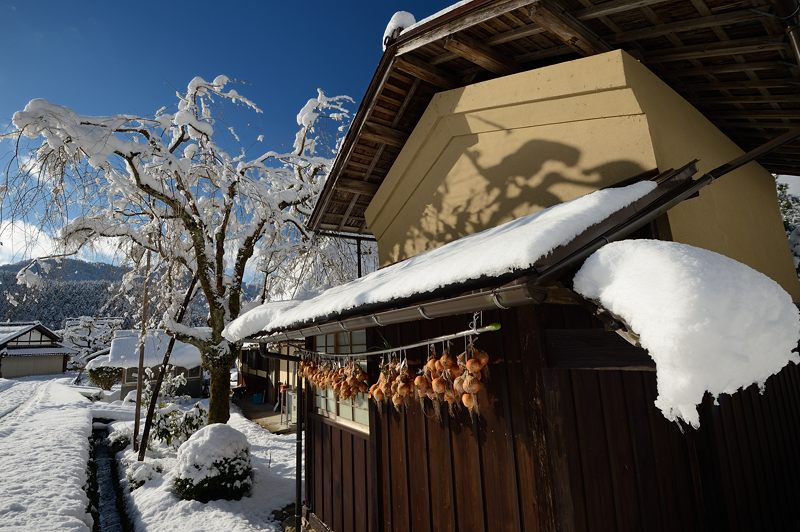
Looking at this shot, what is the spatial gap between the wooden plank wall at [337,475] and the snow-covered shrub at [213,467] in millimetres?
2438

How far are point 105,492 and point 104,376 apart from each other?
26138mm

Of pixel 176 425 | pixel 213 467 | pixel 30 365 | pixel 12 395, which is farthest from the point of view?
pixel 30 365

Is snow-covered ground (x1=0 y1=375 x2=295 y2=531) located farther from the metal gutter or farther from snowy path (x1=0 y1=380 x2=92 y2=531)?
the metal gutter

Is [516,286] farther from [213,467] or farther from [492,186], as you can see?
[213,467]

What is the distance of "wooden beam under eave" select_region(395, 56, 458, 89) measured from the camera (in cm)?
538

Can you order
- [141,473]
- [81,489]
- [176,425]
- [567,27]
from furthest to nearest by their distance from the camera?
[176,425]
[141,473]
[81,489]
[567,27]

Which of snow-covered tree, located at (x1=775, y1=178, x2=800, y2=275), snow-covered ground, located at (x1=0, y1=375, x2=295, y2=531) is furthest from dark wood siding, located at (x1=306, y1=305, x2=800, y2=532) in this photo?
snow-covered tree, located at (x1=775, y1=178, x2=800, y2=275)

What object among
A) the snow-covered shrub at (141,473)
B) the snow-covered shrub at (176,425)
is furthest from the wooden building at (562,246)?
the snow-covered shrub at (176,425)

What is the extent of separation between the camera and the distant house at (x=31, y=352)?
145 feet

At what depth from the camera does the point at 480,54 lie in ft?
16.0

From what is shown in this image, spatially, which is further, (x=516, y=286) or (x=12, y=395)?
(x=12, y=395)

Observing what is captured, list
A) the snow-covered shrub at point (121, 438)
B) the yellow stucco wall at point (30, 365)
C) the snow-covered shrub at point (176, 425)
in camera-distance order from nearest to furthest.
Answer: the snow-covered shrub at point (176, 425) < the snow-covered shrub at point (121, 438) < the yellow stucco wall at point (30, 365)

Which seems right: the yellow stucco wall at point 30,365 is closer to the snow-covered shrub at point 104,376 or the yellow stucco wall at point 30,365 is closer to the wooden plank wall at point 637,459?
the snow-covered shrub at point 104,376

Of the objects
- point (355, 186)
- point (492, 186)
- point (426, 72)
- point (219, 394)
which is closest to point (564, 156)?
point (492, 186)
